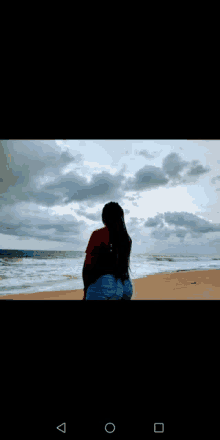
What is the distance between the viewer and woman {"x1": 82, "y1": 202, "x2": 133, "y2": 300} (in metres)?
1.05

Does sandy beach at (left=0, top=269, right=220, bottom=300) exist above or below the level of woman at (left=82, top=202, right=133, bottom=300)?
below

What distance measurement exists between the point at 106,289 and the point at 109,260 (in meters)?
0.13

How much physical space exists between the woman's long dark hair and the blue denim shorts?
0.12ft

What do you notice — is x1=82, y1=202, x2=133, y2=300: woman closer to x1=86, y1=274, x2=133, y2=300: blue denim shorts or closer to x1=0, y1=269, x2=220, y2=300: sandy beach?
x1=86, y1=274, x2=133, y2=300: blue denim shorts

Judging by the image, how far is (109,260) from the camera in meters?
1.06

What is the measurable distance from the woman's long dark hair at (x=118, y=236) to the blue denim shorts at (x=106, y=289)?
37 millimetres

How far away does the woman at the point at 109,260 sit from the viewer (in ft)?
3.45
